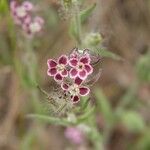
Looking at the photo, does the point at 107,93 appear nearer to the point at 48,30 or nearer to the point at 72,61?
the point at 48,30

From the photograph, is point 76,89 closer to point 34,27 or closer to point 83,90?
point 83,90

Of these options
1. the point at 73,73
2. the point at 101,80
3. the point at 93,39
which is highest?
the point at 93,39

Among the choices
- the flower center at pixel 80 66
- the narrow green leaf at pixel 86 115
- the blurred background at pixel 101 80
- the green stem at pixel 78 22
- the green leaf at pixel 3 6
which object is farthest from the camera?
the blurred background at pixel 101 80

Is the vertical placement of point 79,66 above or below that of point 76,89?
above

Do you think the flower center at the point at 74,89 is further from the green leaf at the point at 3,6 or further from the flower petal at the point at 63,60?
the green leaf at the point at 3,6

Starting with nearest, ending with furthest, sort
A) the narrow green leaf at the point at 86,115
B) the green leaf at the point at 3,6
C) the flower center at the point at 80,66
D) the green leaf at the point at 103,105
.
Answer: the flower center at the point at 80,66
the narrow green leaf at the point at 86,115
the green leaf at the point at 3,6
the green leaf at the point at 103,105

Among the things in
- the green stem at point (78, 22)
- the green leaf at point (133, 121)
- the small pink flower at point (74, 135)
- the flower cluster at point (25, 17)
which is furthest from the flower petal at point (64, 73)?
the small pink flower at point (74, 135)

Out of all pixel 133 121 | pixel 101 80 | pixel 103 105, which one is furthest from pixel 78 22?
pixel 101 80
